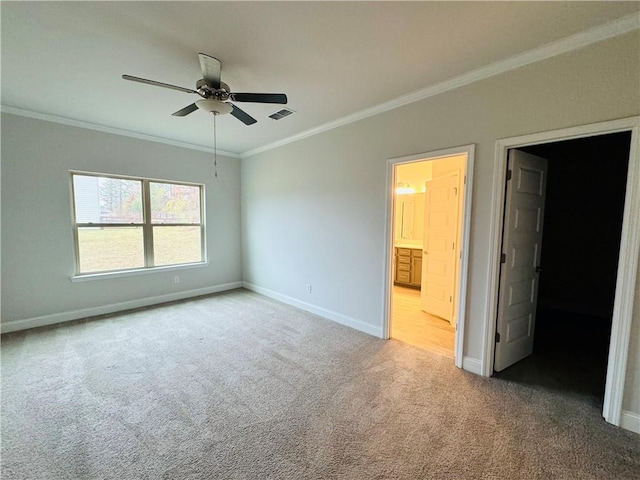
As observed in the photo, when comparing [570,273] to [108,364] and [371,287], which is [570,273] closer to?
[371,287]

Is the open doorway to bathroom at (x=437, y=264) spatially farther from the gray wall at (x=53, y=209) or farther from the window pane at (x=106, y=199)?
the window pane at (x=106, y=199)

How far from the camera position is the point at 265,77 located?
260 cm

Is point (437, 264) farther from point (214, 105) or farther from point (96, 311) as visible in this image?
point (96, 311)

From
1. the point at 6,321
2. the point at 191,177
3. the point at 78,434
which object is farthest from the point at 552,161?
the point at 6,321

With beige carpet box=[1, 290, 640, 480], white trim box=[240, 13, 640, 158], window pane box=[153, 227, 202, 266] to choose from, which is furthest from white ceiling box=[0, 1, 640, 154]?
beige carpet box=[1, 290, 640, 480]

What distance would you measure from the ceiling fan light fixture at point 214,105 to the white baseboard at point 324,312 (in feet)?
9.66

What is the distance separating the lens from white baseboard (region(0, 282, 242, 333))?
3545 mm

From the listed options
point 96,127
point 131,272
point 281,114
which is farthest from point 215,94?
point 131,272

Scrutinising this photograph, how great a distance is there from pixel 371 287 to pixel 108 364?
3.02 metres

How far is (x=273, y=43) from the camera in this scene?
2.09 metres

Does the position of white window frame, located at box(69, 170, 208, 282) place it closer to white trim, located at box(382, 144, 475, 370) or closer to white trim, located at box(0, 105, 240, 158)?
white trim, located at box(0, 105, 240, 158)

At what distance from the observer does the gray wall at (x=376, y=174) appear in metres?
1.98

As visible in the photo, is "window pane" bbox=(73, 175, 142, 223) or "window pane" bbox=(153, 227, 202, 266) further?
"window pane" bbox=(153, 227, 202, 266)

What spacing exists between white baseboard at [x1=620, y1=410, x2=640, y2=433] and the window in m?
5.73
